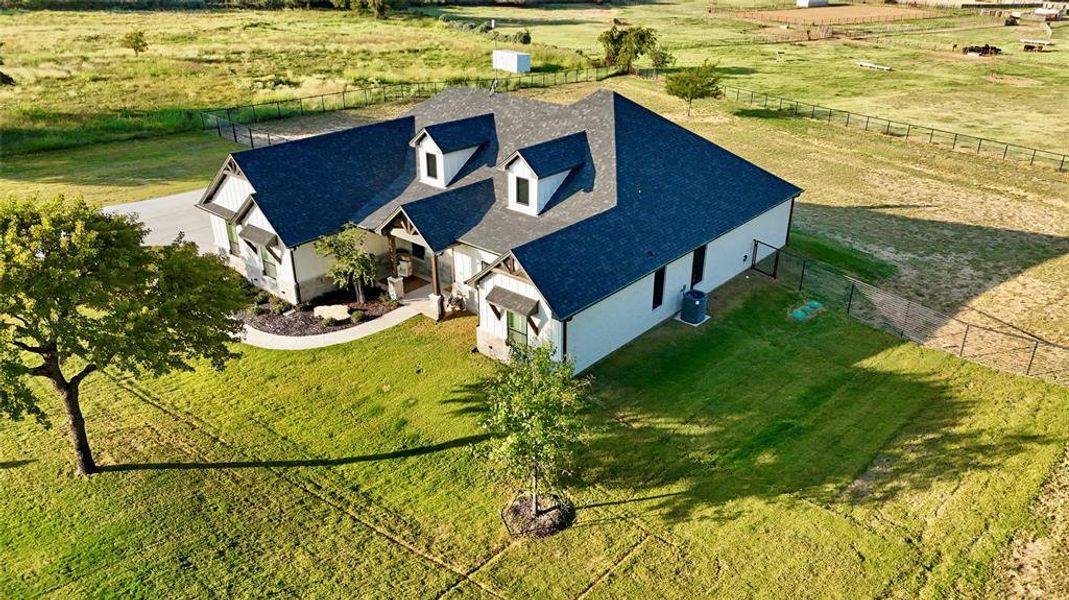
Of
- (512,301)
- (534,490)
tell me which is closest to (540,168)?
(512,301)

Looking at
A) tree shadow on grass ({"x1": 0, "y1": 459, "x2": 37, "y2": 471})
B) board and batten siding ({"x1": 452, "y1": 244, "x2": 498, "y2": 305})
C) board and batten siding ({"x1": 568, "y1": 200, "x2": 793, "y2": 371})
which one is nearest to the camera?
tree shadow on grass ({"x1": 0, "y1": 459, "x2": 37, "y2": 471})

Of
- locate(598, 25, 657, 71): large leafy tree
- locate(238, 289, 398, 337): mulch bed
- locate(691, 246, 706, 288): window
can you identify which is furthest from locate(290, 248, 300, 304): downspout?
locate(598, 25, 657, 71): large leafy tree

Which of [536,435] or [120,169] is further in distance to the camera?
[120,169]

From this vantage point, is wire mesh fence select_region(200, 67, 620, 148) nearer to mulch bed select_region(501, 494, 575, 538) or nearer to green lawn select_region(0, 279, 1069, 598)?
green lawn select_region(0, 279, 1069, 598)

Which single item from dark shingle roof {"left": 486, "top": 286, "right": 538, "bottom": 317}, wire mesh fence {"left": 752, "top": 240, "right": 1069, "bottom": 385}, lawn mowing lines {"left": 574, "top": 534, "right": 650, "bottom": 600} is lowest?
lawn mowing lines {"left": 574, "top": 534, "right": 650, "bottom": 600}

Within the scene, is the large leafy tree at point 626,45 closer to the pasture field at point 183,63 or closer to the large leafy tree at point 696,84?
the pasture field at point 183,63

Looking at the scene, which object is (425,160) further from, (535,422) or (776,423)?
(776,423)
